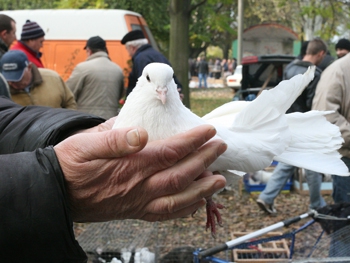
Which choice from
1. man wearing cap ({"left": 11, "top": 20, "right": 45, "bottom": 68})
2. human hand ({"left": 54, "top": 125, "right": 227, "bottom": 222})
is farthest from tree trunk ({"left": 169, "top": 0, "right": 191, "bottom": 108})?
human hand ({"left": 54, "top": 125, "right": 227, "bottom": 222})

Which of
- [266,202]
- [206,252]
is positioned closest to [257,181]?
[266,202]

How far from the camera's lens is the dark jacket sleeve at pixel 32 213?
1.31 metres

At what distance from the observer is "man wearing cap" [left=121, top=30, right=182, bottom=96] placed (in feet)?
18.6

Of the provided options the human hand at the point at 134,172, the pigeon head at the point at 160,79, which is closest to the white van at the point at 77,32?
the pigeon head at the point at 160,79

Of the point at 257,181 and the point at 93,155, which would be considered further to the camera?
the point at 257,181

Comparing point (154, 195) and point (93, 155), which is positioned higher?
point (93, 155)

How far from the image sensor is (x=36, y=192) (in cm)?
133

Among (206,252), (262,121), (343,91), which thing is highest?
(262,121)

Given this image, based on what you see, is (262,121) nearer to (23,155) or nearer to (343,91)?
(23,155)

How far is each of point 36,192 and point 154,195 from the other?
383mm

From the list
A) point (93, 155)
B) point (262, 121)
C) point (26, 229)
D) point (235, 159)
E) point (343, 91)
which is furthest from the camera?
point (343, 91)

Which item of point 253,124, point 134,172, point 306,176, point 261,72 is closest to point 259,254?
point 253,124

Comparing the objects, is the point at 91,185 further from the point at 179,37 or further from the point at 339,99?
the point at 179,37

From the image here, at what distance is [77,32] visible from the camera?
12.9 m
